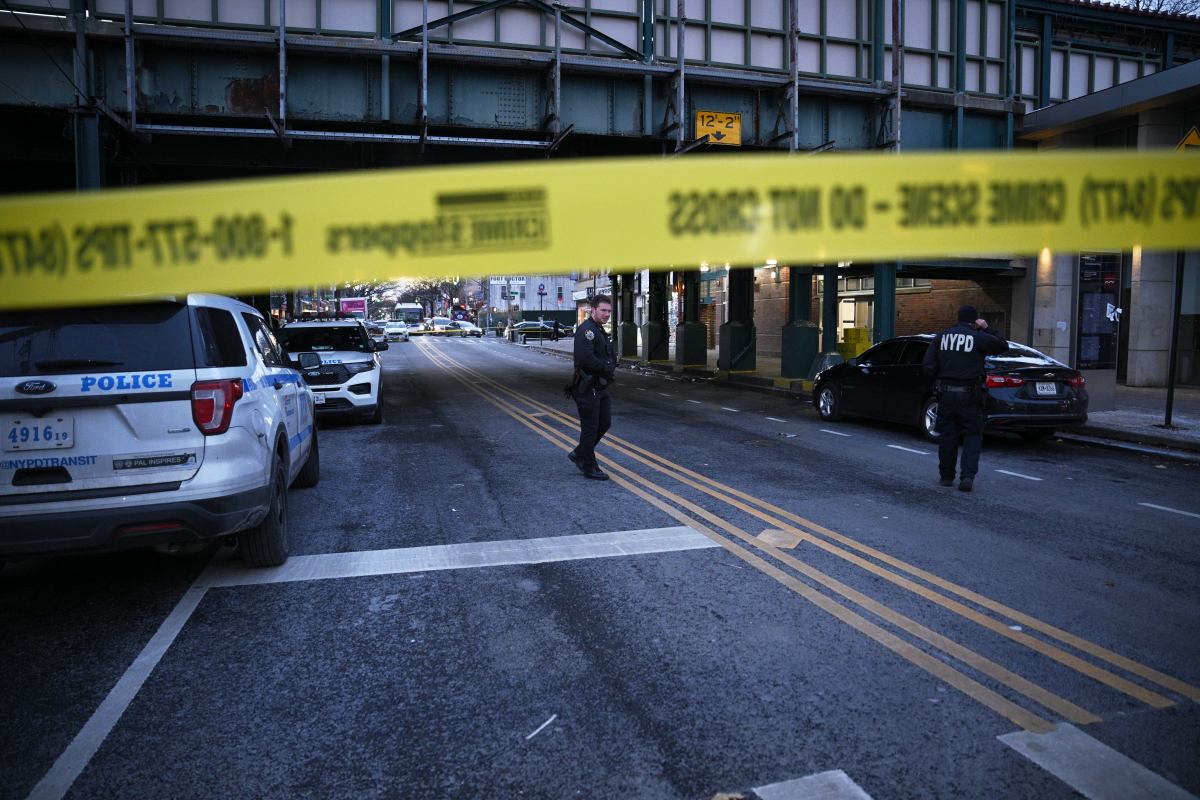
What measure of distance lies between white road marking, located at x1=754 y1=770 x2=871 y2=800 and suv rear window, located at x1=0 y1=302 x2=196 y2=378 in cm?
374

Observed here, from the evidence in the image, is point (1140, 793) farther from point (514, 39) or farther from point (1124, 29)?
point (1124, 29)

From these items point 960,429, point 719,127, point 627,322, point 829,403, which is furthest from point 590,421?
point 627,322

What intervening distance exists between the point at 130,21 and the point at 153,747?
1435cm

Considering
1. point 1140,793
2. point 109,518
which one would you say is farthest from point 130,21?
point 1140,793

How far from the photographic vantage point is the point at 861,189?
6.78 feet

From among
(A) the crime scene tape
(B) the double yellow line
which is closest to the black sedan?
(B) the double yellow line

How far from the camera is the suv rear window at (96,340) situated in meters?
4.41

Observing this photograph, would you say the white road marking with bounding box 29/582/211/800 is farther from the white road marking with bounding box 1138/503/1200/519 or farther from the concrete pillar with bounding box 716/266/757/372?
the concrete pillar with bounding box 716/266/757/372

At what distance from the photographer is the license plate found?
4.45 m

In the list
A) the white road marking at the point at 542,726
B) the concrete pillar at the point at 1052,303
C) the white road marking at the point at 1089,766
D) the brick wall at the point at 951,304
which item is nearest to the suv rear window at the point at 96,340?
the white road marking at the point at 542,726

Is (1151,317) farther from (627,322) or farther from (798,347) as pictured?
(627,322)

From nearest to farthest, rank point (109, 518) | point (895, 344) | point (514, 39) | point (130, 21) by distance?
point (109, 518) → point (895, 344) → point (130, 21) → point (514, 39)

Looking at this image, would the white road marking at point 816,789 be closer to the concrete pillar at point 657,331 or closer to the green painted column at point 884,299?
the green painted column at point 884,299

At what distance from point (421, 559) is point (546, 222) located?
4.35 m
